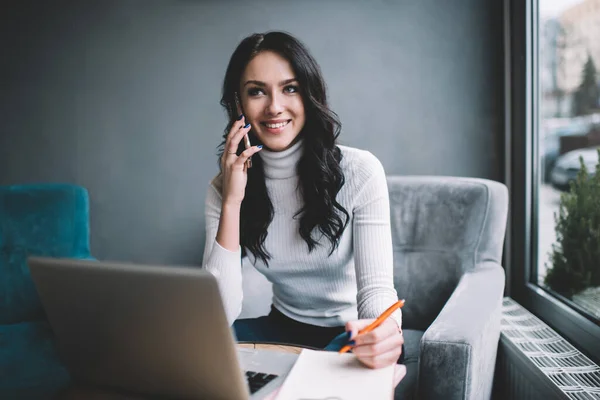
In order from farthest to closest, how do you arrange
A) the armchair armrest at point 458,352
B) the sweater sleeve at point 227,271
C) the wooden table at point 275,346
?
1. the sweater sleeve at point 227,271
2. the armchair armrest at point 458,352
3. the wooden table at point 275,346

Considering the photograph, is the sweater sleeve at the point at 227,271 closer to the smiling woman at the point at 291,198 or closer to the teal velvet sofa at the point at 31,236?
the smiling woman at the point at 291,198

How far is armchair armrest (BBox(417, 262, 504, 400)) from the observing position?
1.10 metres

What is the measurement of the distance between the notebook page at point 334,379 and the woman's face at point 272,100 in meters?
0.73

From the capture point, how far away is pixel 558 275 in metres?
1.77

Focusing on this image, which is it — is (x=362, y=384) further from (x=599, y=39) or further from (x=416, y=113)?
(x=416, y=113)

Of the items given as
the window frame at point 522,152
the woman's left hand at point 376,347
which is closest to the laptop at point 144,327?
the woman's left hand at point 376,347

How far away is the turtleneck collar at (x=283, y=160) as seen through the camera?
1408 millimetres

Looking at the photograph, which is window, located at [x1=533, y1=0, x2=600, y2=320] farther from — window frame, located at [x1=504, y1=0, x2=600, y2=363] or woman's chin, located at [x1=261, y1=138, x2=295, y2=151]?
woman's chin, located at [x1=261, y1=138, x2=295, y2=151]

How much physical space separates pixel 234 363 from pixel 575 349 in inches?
52.8

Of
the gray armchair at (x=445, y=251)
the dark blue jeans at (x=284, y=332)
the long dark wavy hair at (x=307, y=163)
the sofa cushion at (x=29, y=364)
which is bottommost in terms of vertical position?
the sofa cushion at (x=29, y=364)

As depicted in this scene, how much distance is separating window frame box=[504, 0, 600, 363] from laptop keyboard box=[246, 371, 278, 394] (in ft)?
4.58

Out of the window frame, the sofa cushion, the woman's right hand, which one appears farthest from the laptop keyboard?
the window frame

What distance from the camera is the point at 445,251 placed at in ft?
5.77

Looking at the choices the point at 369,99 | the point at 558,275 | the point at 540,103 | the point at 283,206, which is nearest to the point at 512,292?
the point at 558,275
